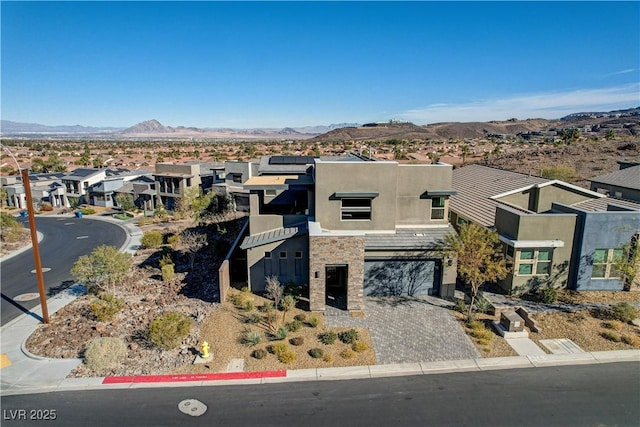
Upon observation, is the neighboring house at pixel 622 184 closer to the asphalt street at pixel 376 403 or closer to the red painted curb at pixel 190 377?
the asphalt street at pixel 376 403

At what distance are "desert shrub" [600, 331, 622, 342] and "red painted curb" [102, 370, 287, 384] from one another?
14.2m

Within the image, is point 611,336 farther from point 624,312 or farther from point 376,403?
point 376,403

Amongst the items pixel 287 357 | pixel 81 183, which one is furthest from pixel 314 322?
pixel 81 183

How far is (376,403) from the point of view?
12.8 meters

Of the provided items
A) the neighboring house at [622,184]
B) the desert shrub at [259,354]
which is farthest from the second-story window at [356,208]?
the neighboring house at [622,184]

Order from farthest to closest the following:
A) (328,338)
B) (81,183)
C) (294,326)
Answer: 1. (81,183)
2. (294,326)
3. (328,338)

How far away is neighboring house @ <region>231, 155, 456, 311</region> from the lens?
66.4ft

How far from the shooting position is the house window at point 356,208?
2127 cm

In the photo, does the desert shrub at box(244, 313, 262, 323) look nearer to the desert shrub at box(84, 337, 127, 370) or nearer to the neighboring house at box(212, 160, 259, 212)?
the desert shrub at box(84, 337, 127, 370)

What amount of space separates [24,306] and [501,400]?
2399 centimetres

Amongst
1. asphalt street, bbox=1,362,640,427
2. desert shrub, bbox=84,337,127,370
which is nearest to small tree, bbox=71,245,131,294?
desert shrub, bbox=84,337,127,370

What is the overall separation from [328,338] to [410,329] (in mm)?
3973

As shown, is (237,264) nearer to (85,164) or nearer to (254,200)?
(254,200)

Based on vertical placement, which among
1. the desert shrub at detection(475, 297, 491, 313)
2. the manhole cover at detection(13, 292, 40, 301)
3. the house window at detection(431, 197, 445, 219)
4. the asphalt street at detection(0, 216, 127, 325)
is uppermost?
the house window at detection(431, 197, 445, 219)
